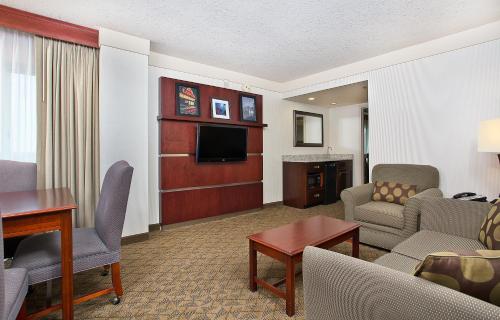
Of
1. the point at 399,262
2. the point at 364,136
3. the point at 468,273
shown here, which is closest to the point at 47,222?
the point at 468,273

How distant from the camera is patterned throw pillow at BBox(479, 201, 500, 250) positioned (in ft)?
5.05

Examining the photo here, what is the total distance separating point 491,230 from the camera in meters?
1.61

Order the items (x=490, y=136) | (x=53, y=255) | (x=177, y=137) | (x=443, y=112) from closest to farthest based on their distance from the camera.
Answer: (x=53, y=255) → (x=490, y=136) → (x=443, y=112) → (x=177, y=137)

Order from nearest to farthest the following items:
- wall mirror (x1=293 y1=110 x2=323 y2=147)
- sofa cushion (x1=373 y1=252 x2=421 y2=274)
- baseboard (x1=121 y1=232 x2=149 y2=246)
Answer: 1. sofa cushion (x1=373 y1=252 x2=421 y2=274)
2. baseboard (x1=121 y1=232 x2=149 y2=246)
3. wall mirror (x1=293 y1=110 x2=323 y2=147)

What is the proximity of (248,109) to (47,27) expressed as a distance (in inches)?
113

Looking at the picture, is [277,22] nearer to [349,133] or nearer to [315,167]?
[315,167]

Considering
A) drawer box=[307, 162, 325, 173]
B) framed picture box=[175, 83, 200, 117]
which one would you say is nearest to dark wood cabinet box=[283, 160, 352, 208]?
drawer box=[307, 162, 325, 173]

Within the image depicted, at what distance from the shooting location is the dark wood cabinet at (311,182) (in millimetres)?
4871

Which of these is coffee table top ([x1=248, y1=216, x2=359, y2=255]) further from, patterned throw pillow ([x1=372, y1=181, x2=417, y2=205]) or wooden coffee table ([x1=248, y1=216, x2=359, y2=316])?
patterned throw pillow ([x1=372, y1=181, x2=417, y2=205])

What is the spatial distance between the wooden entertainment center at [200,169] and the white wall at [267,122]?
0.10 meters

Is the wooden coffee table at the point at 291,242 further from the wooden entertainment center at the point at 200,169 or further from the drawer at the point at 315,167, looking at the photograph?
the drawer at the point at 315,167

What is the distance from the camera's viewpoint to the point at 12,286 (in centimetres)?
121

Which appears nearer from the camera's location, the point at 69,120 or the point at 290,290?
the point at 290,290

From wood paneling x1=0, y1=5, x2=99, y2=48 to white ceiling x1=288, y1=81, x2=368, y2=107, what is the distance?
11.7ft
